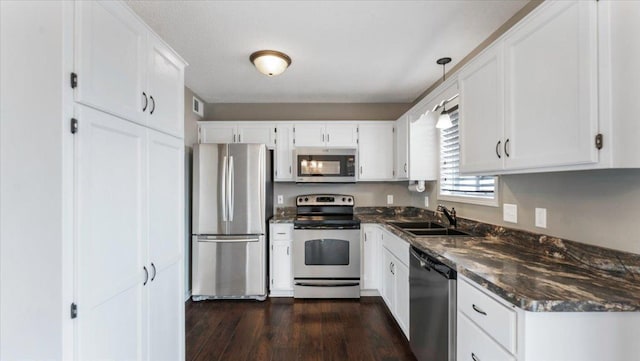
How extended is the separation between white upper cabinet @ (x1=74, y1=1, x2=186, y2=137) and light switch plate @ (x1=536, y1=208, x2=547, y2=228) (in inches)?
89.7

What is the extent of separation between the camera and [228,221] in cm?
305

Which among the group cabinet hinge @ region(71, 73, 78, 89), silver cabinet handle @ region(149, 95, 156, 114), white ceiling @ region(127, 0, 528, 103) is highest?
white ceiling @ region(127, 0, 528, 103)

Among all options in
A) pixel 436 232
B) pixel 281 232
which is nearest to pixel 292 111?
pixel 281 232

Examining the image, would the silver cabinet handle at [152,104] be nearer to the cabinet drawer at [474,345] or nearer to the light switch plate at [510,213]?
the cabinet drawer at [474,345]

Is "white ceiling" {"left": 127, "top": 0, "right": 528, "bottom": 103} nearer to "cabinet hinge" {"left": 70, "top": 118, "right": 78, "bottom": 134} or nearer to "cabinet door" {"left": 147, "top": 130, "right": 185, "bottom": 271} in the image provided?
"cabinet door" {"left": 147, "top": 130, "right": 185, "bottom": 271}

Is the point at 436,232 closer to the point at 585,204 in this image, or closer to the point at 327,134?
the point at 585,204

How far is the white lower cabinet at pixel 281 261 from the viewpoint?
3.16 meters

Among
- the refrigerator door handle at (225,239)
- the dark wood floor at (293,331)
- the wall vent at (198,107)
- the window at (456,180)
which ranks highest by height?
the wall vent at (198,107)

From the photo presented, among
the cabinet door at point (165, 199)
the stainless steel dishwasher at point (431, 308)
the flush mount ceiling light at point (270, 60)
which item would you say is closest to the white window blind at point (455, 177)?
the stainless steel dishwasher at point (431, 308)

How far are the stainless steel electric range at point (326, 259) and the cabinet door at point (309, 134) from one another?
3.40ft

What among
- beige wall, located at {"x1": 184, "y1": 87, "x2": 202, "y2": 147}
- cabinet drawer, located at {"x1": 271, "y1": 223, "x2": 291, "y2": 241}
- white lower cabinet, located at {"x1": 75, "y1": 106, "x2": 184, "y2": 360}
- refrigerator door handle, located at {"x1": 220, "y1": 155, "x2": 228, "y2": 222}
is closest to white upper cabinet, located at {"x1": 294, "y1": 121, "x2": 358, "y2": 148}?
refrigerator door handle, located at {"x1": 220, "y1": 155, "x2": 228, "y2": 222}

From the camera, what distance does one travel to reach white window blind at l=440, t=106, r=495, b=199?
7.25ft

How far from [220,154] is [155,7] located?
1.55 metres

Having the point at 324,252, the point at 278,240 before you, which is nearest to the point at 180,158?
Answer: the point at 278,240
